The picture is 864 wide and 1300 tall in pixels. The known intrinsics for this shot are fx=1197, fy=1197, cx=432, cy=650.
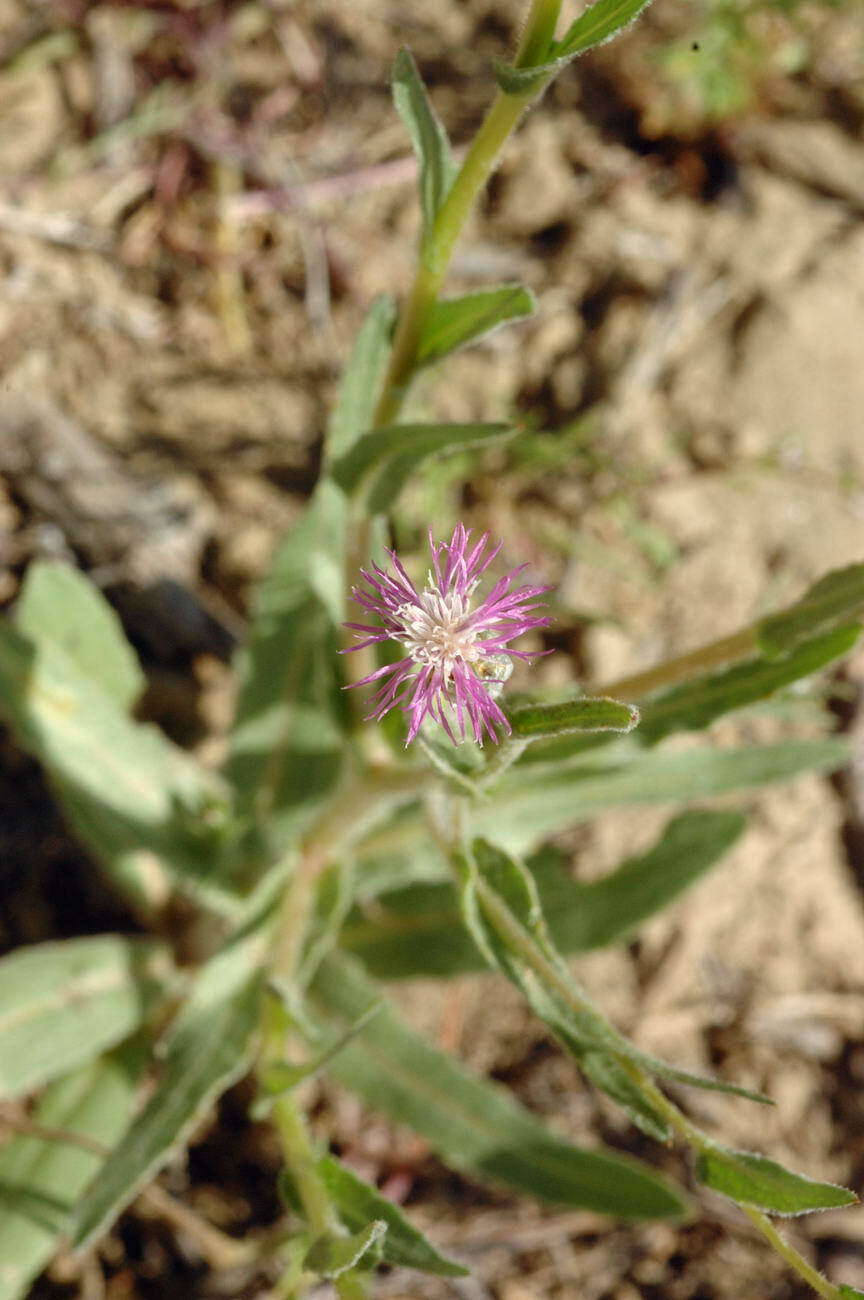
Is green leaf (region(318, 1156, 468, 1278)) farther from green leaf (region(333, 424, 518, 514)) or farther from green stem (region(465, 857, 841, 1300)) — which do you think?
green leaf (region(333, 424, 518, 514))

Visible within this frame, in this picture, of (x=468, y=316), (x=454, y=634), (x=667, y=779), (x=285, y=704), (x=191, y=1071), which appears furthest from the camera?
(x=285, y=704)

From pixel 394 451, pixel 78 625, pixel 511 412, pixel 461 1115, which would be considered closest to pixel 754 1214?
pixel 461 1115

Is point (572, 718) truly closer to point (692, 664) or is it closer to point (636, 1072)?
point (692, 664)

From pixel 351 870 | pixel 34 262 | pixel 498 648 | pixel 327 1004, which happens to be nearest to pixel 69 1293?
pixel 327 1004

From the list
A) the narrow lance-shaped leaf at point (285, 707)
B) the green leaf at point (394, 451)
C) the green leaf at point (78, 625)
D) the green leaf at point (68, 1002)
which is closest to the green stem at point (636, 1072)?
the green leaf at point (394, 451)

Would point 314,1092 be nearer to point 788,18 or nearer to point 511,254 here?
point 511,254

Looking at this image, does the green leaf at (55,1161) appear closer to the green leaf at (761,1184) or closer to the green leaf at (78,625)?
the green leaf at (78,625)
